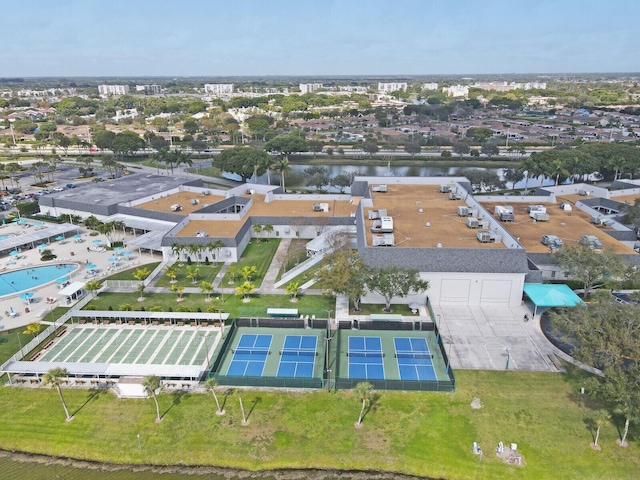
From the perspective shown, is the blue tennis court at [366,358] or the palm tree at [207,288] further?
the palm tree at [207,288]

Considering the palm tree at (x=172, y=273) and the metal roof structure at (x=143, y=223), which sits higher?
the metal roof structure at (x=143, y=223)

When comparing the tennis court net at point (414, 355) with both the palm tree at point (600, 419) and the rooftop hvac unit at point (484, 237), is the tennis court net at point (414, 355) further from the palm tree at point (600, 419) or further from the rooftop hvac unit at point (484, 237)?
the rooftop hvac unit at point (484, 237)

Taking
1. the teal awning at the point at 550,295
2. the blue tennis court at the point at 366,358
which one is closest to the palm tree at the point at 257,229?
the blue tennis court at the point at 366,358

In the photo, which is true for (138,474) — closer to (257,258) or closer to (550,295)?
(257,258)

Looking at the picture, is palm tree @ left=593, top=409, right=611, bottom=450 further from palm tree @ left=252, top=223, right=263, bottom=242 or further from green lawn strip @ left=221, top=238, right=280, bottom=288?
palm tree @ left=252, top=223, right=263, bottom=242

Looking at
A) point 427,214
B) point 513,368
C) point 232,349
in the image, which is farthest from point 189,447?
point 427,214

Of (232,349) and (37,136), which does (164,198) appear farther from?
(37,136)
